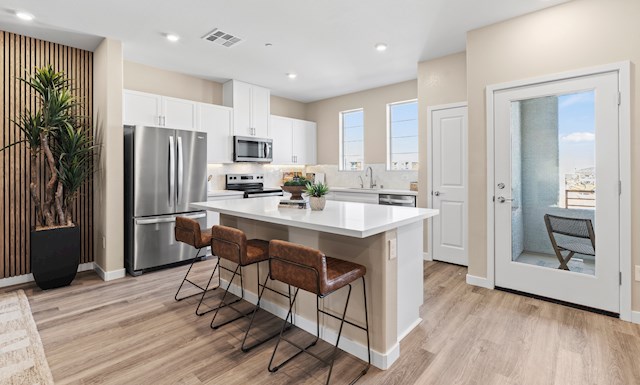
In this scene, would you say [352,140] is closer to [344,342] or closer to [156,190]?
[156,190]

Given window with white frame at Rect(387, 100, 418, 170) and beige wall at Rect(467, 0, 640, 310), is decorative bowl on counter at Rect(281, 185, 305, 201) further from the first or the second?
window with white frame at Rect(387, 100, 418, 170)

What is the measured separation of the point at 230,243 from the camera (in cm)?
238

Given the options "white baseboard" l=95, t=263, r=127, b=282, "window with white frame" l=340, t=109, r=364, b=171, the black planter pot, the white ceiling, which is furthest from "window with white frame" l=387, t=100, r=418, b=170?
the black planter pot

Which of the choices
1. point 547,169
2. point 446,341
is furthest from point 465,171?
point 446,341

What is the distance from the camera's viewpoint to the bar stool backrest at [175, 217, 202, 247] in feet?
9.11

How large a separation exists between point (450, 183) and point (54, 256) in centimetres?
472

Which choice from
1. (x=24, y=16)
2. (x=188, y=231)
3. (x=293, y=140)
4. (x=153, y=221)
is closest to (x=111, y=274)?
(x=153, y=221)

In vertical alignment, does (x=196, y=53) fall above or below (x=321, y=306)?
above

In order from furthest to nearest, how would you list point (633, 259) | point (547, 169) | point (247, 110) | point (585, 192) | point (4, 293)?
point (247, 110)
point (4, 293)
point (547, 169)
point (585, 192)
point (633, 259)

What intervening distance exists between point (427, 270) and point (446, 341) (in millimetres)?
1772

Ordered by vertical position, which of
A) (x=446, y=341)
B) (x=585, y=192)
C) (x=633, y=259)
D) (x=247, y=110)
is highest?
(x=247, y=110)

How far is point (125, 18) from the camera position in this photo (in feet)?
10.6

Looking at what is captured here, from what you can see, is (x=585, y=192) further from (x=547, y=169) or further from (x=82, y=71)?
(x=82, y=71)

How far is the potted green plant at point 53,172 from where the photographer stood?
11.0 feet
